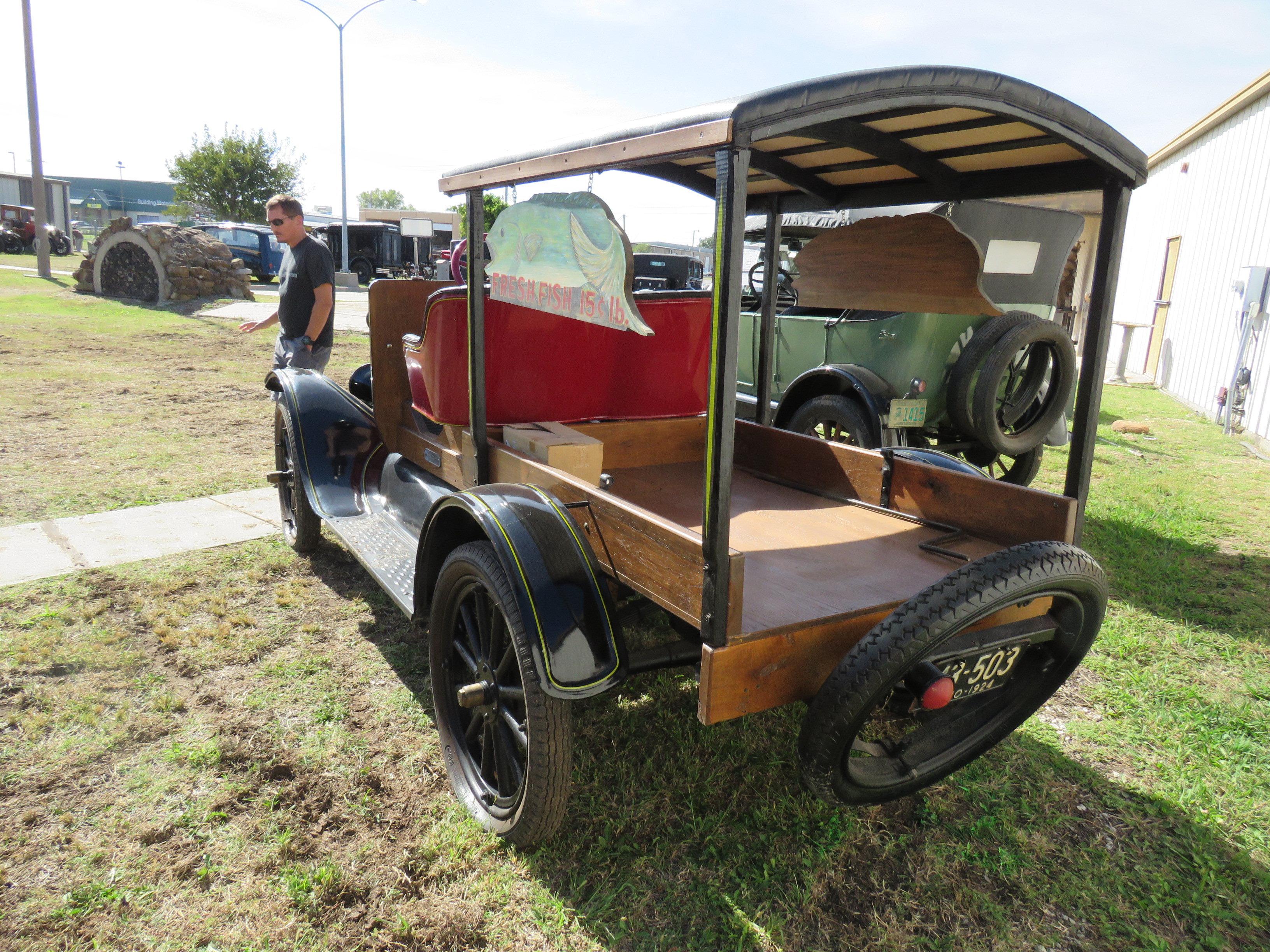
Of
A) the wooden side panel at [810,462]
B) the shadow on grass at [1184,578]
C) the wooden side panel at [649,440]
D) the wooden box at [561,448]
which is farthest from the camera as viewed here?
the shadow on grass at [1184,578]

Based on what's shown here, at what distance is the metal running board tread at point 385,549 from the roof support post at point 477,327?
42 cm

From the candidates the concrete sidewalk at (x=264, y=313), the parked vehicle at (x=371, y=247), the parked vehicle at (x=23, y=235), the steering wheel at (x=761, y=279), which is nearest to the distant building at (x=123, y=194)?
the parked vehicle at (x=23, y=235)

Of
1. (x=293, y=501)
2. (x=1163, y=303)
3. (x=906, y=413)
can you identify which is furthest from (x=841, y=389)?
(x=1163, y=303)

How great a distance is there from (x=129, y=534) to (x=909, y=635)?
4.41 m

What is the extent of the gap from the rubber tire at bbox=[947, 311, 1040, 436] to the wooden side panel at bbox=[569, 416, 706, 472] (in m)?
2.09

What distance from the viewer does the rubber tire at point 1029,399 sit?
479cm

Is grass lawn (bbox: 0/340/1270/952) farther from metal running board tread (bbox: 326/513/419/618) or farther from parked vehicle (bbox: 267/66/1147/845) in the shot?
metal running board tread (bbox: 326/513/419/618)

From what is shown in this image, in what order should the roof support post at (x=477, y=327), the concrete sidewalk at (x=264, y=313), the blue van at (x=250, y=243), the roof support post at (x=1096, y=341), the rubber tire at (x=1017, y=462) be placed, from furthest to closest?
1. the blue van at (x=250, y=243)
2. the concrete sidewalk at (x=264, y=313)
3. the rubber tire at (x=1017, y=462)
4. the roof support post at (x=477, y=327)
5. the roof support post at (x=1096, y=341)

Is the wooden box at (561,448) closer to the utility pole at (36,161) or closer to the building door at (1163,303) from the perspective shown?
the building door at (1163,303)

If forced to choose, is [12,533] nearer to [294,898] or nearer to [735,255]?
[294,898]

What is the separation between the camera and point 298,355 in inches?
210

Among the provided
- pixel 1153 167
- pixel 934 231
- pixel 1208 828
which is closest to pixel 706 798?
pixel 1208 828

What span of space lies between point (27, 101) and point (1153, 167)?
24.6 metres

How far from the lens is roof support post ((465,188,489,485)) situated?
2732mm
